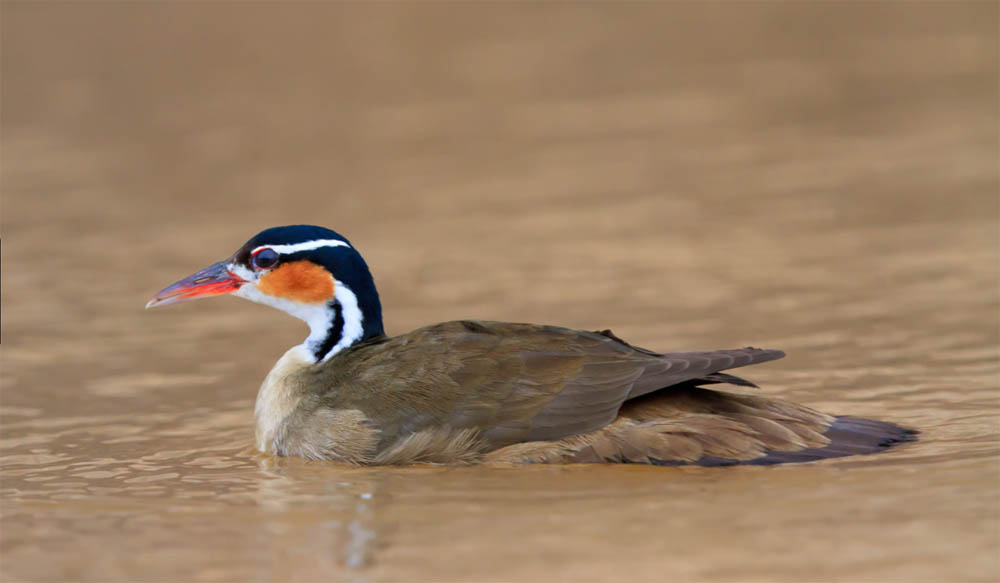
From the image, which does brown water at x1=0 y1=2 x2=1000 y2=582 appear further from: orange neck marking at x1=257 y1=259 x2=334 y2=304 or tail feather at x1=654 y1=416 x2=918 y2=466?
orange neck marking at x1=257 y1=259 x2=334 y2=304

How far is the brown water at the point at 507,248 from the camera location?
6.99 metres

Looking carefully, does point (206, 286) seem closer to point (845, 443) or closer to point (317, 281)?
point (317, 281)

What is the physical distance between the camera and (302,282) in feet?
29.1

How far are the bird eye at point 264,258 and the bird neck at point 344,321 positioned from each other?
1.26 feet

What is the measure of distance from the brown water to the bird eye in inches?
41.0

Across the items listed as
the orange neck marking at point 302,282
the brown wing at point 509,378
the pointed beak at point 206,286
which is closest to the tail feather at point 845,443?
the brown wing at point 509,378

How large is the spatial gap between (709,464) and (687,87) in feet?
38.8

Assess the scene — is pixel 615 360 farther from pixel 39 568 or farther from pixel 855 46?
pixel 855 46

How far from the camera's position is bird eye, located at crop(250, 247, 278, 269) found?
8.90m

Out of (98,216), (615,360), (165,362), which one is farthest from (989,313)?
(98,216)

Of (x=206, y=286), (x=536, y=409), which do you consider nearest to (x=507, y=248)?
(x=206, y=286)

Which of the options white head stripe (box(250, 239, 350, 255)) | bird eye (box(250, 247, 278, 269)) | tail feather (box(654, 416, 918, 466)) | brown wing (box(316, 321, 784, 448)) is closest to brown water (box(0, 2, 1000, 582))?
tail feather (box(654, 416, 918, 466))

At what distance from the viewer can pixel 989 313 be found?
1031 centimetres

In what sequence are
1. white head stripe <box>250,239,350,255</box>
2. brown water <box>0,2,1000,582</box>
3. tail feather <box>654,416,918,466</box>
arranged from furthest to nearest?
white head stripe <box>250,239,350,255</box>, tail feather <box>654,416,918,466</box>, brown water <box>0,2,1000,582</box>
